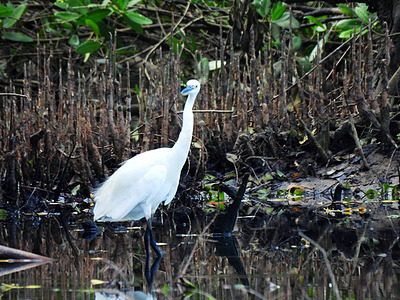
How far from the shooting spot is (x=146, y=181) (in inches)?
176

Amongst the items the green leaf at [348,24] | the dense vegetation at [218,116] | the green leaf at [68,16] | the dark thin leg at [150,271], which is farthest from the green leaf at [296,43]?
the dark thin leg at [150,271]

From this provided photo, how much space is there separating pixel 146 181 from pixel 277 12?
14.4 ft

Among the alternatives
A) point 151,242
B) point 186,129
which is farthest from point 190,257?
point 186,129

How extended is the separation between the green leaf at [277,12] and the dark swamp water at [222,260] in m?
3.74

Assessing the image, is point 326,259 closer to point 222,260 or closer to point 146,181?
point 222,260

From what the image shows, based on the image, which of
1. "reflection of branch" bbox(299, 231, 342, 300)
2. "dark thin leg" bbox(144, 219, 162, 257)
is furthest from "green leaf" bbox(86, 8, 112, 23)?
"reflection of branch" bbox(299, 231, 342, 300)


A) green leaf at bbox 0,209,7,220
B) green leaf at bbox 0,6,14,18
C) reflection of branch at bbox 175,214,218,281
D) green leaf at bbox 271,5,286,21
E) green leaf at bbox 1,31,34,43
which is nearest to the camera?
reflection of branch at bbox 175,214,218,281

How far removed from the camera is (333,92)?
730 centimetres

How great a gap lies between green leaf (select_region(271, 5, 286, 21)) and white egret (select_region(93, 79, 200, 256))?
393 cm

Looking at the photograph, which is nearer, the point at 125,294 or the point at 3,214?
the point at 125,294

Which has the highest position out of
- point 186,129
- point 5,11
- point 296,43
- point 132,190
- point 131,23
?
point 5,11

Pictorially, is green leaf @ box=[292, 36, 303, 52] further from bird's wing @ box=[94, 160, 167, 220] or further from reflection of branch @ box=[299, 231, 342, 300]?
reflection of branch @ box=[299, 231, 342, 300]

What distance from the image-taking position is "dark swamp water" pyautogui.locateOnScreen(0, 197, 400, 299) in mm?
2826

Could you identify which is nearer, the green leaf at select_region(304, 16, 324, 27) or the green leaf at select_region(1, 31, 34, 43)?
the green leaf at select_region(304, 16, 324, 27)
